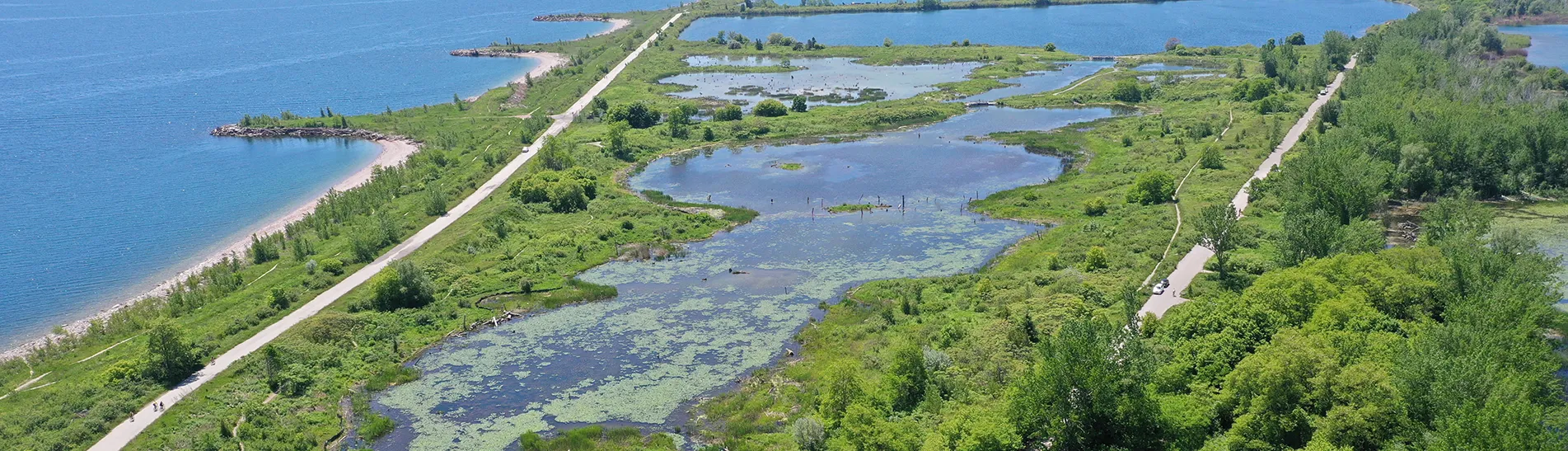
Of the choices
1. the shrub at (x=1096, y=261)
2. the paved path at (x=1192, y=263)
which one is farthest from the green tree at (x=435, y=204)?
the paved path at (x=1192, y=263)

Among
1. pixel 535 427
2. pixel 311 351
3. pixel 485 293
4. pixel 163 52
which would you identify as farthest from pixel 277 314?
pixel 163 52

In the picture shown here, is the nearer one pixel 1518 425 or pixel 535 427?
pixel 1518 425

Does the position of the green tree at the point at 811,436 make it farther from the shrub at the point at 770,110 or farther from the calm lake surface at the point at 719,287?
the shrub at the point at 770,110

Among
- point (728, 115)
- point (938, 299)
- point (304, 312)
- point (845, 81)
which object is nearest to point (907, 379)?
point (938, 299)

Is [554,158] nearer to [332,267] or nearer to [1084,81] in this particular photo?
[332,267]

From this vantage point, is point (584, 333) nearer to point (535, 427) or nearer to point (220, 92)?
point (535, 427)
